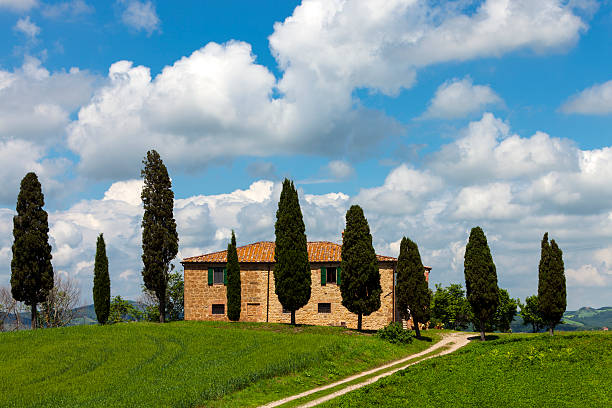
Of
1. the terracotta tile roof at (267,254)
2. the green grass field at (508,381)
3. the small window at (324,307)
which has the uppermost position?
the terracotta tile roof at (267,254)

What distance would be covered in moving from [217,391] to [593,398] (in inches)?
595

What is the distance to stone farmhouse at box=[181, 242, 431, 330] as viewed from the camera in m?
52.1

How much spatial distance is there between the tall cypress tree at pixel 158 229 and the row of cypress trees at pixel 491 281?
27.1 meters

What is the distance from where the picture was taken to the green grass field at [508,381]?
19.9 meters

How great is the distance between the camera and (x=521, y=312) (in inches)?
2309

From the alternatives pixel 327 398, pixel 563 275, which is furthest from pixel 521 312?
pixel 327 398

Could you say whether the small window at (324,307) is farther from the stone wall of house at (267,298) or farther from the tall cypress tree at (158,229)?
the tall cypress tree at (158,229)

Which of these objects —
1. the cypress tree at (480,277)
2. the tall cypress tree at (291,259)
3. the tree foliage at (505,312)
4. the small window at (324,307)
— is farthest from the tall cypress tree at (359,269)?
the tree foliage at (505,312)

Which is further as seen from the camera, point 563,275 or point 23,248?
point 23,248

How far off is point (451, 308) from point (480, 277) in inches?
661

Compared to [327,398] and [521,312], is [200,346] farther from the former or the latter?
[521,312]

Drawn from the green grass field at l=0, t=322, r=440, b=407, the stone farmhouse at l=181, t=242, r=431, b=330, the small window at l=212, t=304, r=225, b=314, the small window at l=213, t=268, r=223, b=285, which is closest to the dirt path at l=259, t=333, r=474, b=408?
the green grass field at l=0, t=322, r=440, b=407

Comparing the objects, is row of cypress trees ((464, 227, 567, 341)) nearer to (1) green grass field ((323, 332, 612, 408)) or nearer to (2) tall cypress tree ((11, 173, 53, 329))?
(1) green grass field ((323, 332, 612, 408))

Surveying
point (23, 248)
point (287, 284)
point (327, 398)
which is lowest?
point (327, 398)
